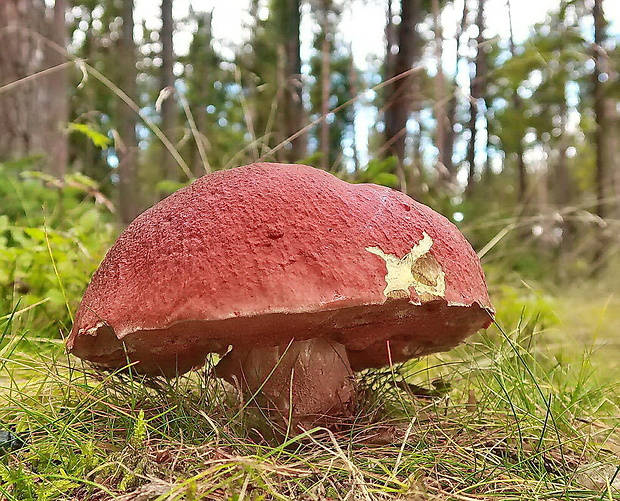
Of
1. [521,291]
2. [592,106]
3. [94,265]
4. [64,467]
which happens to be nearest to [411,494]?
[64,467]

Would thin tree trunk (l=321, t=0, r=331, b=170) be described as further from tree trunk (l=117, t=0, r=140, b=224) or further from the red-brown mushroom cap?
the red-brown mushroom cap

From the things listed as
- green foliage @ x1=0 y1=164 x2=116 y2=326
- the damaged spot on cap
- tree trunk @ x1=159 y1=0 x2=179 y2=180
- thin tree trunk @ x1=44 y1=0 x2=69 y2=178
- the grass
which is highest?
tree trunk @ x1=159 y1=0 x2=179 y2=180

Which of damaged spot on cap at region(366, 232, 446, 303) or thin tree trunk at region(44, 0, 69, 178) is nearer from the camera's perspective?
damaged spot on cap at region(366, 232, 446, 303)

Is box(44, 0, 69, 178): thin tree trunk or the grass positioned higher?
box(44, 0, 69, 178): thin tree trunk

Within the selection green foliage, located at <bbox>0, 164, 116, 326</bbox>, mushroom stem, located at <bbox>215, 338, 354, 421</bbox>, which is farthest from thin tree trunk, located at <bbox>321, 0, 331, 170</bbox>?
mushroom stem, located at <bbox>215, 338, 354, 421</bbox>

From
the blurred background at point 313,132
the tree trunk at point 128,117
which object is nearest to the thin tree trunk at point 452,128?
the blurred background at point 313,132

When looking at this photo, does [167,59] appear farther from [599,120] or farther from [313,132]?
[599,120]

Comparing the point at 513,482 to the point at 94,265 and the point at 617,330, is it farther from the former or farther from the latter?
the point at 617,330
